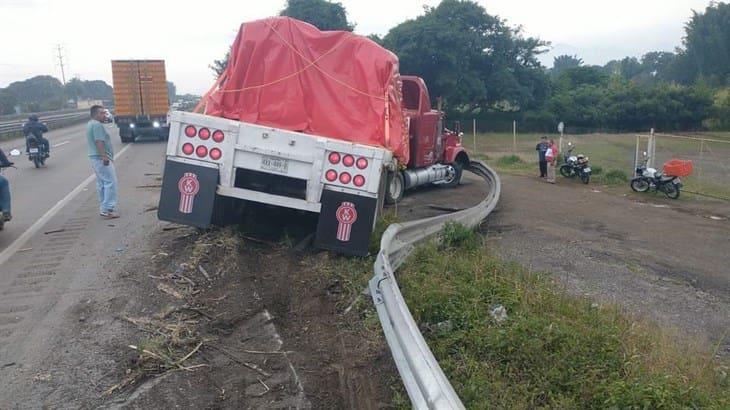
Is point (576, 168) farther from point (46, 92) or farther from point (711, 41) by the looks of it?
point (46, 92)

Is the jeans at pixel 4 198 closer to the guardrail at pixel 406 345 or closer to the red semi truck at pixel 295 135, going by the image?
the red semi truck at pixel 295 135

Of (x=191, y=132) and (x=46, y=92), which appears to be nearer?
(x=191, y=132)

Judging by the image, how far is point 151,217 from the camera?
9.73 meters

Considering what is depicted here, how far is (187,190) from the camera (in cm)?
684

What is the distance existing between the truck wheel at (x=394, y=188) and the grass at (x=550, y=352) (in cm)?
555

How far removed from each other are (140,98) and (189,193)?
24046mm

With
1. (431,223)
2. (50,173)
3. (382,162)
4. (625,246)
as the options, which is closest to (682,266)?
(625,246)

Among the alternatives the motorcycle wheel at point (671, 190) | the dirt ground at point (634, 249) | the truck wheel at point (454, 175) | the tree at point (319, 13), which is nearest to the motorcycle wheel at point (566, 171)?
the motorcycle wheel at point (671, 190)

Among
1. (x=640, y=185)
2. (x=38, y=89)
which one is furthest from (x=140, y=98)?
(x=38, y=89)

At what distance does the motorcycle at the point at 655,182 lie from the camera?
1538 centimetres

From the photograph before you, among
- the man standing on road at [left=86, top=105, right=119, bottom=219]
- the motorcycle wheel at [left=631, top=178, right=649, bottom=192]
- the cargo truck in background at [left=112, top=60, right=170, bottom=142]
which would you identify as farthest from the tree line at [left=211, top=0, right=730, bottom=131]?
the man standing on road at [left=86, top=105, right=119, bottom=219]

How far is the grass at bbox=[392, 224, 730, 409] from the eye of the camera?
3.85 meters

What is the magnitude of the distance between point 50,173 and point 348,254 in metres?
12.4

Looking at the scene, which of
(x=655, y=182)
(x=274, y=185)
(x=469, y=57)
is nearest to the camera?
(x=274, y=185)
